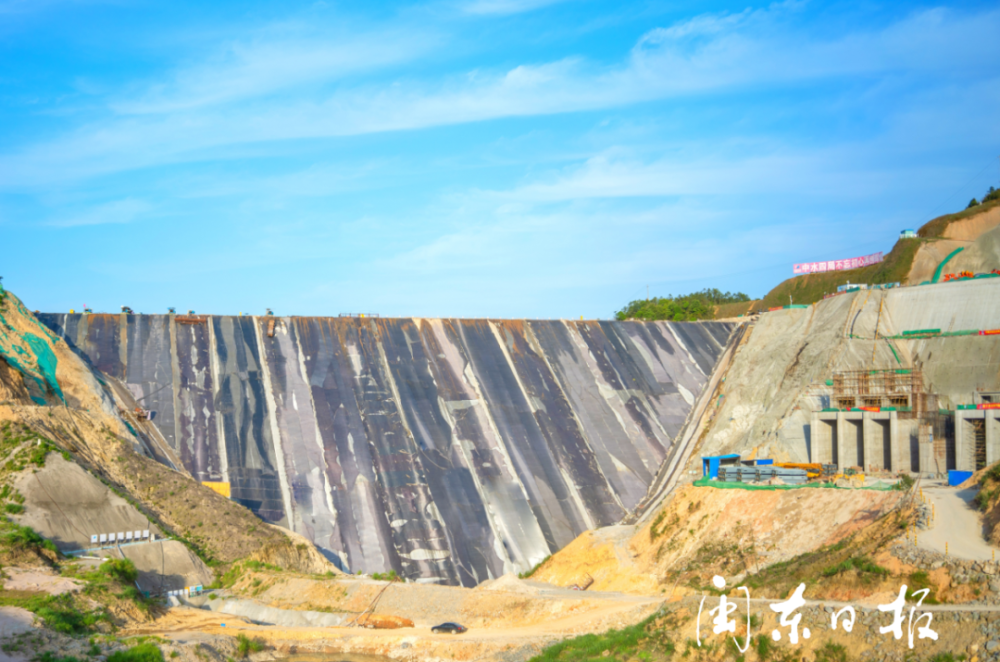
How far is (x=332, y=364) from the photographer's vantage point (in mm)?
53031

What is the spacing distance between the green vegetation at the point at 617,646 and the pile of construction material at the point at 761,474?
14.2 metres

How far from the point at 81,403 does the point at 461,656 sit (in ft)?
86.0

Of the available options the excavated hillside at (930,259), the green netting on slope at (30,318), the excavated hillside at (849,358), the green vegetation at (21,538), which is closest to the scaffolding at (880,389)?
the excavated hillside at (849,358)

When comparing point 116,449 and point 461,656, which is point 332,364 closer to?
point 116,449

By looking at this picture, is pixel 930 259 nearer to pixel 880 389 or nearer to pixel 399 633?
pixel 880 389

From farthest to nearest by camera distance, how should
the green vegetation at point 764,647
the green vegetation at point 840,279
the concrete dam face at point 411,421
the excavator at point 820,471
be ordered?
1. the green vegetation at point 840,279
2. the concrete dam face at point 411,421
3. the excavator at point 820,471
4. the green vegetation at point 764,647

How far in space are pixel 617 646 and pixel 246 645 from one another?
43.1ft

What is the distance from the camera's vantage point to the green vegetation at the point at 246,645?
2756cm

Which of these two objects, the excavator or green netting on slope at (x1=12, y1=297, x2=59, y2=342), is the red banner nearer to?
the excavator

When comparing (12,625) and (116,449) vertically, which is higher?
(116,449)

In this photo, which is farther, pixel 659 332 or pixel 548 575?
pixel 659 332

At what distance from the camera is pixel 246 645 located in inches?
1097

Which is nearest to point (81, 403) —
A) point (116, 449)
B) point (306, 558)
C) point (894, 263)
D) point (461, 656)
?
point (116, 449)

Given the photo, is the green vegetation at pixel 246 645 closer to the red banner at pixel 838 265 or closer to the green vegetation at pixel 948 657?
the green vegetation at pixel 948 657
